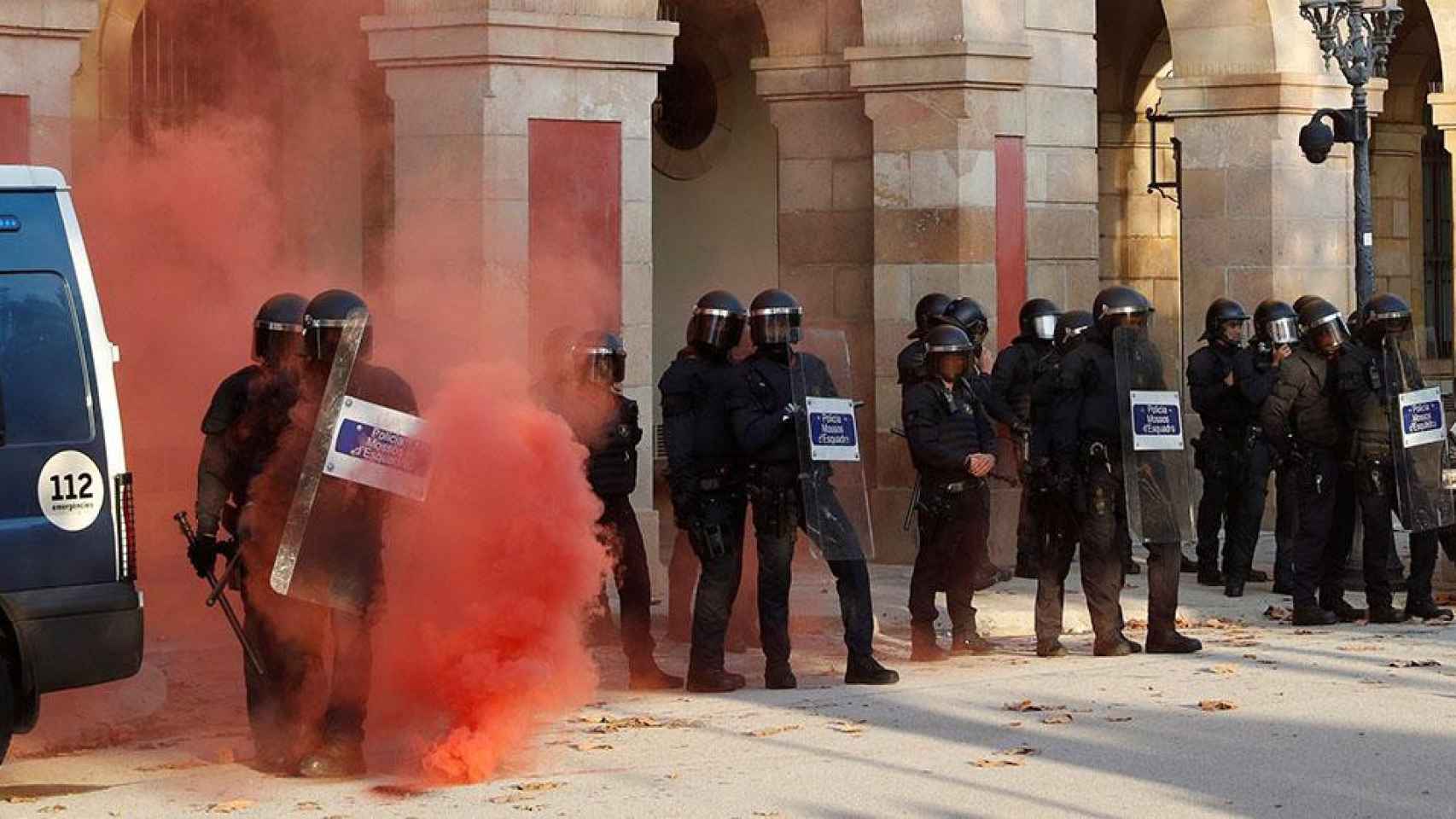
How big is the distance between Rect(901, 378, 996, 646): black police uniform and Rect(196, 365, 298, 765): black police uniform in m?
3.92

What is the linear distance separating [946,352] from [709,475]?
153 cm

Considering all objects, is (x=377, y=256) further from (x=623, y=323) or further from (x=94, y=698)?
(x=94, y=698)

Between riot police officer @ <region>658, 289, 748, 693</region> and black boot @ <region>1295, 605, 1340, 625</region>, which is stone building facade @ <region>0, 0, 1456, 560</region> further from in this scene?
black boot @ <region>1295, 605, 1340, 625</region>

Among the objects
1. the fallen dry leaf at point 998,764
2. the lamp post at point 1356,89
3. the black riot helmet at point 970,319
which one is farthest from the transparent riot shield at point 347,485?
the lamp post at point 1356,89

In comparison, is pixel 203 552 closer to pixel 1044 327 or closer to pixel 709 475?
pixel 709 475

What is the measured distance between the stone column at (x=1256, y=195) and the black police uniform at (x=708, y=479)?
9.62 metres

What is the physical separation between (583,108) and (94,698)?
5.75m

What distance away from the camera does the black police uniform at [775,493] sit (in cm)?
1194

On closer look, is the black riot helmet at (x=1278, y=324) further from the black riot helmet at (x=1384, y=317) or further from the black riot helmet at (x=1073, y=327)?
the black riot helmet at (x=1073, y=327)

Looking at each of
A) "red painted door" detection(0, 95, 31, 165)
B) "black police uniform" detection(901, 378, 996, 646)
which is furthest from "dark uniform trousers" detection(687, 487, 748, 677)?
"red painted door" detection(0, 95, 31, 165)

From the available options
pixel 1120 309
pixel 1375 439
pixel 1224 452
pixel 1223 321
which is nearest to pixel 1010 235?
pixel 1223 321

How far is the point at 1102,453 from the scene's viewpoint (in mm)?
12961

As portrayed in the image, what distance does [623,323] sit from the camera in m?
15.9

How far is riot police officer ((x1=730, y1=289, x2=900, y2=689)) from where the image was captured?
1195 centimetres
